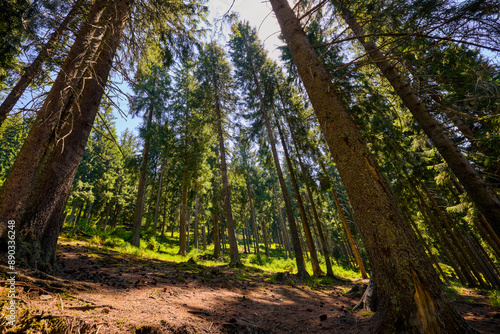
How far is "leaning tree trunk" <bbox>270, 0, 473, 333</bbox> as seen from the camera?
1.59m

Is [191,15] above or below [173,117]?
below

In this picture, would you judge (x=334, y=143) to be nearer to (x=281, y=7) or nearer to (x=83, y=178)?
(x=281, y=7)

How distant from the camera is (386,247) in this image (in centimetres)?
187

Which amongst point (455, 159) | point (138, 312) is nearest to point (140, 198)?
point (138, 312)

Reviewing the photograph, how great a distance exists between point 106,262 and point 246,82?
12.4 m

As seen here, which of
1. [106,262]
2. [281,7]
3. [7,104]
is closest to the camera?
[281,7]

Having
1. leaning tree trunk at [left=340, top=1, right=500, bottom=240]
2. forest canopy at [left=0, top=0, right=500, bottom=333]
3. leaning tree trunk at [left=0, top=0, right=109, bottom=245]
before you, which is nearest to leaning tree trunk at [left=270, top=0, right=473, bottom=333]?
forest canopy at [left=0, top=0, right=500, bottom=333]

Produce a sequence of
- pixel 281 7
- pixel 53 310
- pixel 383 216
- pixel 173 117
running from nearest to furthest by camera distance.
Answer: pixel 53 310, pixel 383 216, pixel 281 7, pixel 173 117

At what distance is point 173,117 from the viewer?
15.4 m

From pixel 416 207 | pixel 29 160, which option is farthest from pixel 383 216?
pixel 416 207

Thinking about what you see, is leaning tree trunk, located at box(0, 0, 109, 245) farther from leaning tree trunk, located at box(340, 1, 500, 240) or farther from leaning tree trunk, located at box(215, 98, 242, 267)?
leaning tree trunk, located at box(215, 98, 242, 267)

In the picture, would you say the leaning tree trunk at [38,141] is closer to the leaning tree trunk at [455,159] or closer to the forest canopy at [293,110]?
the forest canopy at [293,110]

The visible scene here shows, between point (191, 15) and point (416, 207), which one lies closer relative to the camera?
point (191, 15)

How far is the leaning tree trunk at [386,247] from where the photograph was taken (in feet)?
5.21
